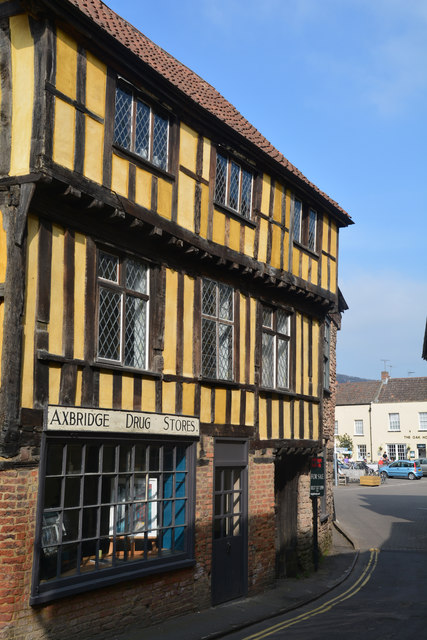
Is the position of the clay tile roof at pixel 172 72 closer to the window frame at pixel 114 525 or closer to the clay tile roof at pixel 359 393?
the window frame at pixel 114 525

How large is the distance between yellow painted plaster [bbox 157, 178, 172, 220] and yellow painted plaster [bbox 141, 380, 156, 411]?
2.64 m

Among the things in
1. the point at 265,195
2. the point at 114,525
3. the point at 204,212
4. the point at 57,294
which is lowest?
the point at 114,525

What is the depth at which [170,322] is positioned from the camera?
11.5m

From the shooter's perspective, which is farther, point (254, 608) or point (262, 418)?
point (262, 418)

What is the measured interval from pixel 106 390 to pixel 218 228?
4124 millimetres

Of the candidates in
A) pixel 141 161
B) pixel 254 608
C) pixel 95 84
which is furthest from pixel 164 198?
pixel 254 608

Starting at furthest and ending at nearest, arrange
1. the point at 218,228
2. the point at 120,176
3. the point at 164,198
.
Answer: the point at 218,228 < the point at 164,198 < the point at 120,176

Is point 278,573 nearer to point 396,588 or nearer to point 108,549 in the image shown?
point 396,588

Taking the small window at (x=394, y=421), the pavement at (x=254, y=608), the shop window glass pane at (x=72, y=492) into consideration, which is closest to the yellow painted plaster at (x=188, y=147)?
the shop window glass pane at (x=72, y=492)

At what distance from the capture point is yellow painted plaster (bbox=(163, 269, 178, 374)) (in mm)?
11336

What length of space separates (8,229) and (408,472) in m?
48.9

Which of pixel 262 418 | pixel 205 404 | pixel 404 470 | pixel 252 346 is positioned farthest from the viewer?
pixel 404 470

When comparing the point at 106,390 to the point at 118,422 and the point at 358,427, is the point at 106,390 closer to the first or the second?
the point at 118,422

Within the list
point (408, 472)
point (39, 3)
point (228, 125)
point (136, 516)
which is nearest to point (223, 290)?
point (228, 125)
